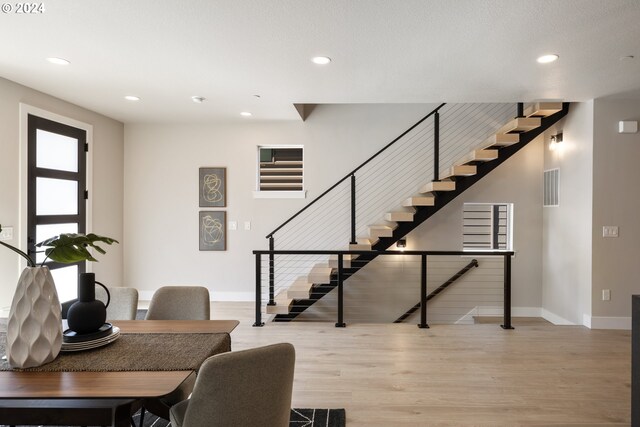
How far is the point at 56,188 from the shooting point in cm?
455

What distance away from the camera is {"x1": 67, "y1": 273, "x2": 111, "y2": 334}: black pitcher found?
1737 millimetres

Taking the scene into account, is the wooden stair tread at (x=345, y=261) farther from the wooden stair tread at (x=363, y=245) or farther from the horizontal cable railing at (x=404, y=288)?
the horizontal cable railing at (x=404, y=288)

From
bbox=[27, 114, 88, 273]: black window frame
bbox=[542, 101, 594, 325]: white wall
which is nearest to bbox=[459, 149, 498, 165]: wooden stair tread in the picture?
bbox=[542, 101, 594, 325]: white wall

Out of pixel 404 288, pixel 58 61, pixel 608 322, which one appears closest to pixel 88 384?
pixel 58 61

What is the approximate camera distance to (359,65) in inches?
132

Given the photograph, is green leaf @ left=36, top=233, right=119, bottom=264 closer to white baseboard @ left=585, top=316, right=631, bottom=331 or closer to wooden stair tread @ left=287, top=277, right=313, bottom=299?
wooden stair tread @ left=287, top=277, right=313, bottom=299

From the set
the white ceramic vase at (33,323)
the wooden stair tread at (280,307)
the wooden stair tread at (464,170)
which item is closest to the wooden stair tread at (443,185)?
the wooden stair tread at (464,170)

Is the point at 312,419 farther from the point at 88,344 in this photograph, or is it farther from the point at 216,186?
the point at 216,186

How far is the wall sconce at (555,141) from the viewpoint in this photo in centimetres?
508

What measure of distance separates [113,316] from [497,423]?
253cm

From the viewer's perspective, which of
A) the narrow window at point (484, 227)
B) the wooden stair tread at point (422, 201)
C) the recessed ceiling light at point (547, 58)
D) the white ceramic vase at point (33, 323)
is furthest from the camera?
the narrow window at point (484, 227)

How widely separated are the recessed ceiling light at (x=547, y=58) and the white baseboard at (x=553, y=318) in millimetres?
3231

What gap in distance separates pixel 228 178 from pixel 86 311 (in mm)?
4215

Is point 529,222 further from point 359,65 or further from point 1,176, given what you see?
point 1,176
